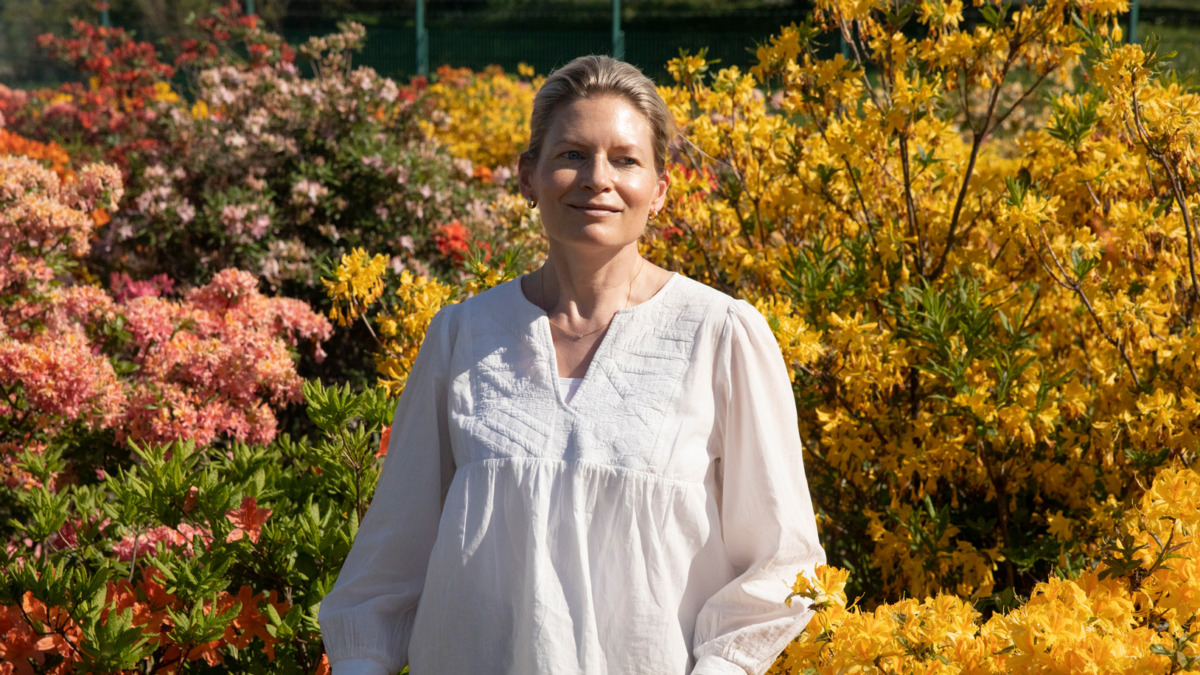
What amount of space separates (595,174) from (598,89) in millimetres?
147

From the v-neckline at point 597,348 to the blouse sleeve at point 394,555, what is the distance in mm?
174

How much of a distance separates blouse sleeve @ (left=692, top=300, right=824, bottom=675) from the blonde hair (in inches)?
14.4

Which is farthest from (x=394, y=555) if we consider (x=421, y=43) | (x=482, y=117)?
(x=421, y=43)

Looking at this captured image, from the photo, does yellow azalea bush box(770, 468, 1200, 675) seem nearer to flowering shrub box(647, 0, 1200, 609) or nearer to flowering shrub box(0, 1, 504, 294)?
flowering shrub box(647, 0, 1200, 609)

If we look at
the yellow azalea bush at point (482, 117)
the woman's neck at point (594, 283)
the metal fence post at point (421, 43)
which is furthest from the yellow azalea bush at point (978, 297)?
the metal fence post at point (421, 43)

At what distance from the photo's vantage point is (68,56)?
8.42m

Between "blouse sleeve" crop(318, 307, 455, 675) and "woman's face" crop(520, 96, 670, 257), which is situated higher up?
"woman's face" crop(520, 96, 670, 257)

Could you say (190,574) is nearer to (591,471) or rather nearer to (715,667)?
(591,471)

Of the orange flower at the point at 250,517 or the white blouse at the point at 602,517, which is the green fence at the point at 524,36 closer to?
the orange flower at the point at 250,517

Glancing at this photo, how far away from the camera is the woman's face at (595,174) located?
5.56 feet

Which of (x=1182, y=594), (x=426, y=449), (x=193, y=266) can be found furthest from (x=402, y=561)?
(x=193, y=266)

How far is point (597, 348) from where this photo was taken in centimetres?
175

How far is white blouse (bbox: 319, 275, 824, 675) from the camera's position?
1.57 metres

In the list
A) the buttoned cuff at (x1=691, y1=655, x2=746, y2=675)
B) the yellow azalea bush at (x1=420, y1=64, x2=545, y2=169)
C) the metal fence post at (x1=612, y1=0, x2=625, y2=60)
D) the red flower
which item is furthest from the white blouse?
the metal fence post at (x1=612, y1=0, x2=625, y2=60)
